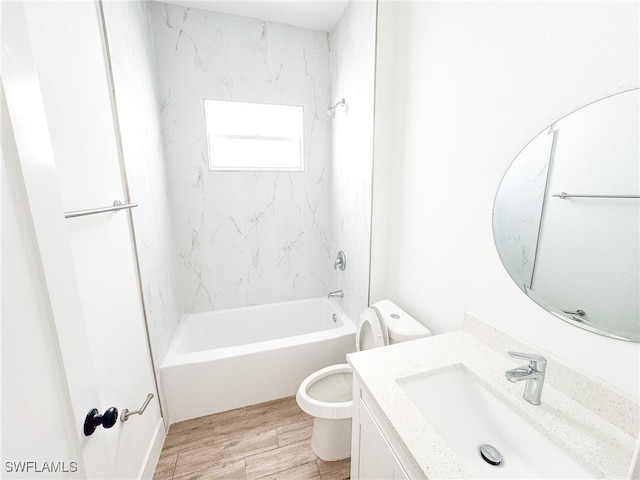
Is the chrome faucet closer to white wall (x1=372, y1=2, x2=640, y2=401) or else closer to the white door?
white wall (x1=372, y1=2, x2=640, y2=401)

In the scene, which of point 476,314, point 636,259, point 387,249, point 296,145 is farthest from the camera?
point 296,145

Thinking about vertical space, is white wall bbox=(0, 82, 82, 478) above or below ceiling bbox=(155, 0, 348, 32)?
below

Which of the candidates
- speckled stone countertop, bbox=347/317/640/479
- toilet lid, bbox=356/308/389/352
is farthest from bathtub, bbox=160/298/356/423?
speckled stone countertop, bbox=347/317/640/479

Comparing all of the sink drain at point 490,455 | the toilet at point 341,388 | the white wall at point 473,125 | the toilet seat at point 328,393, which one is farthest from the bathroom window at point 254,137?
the sink drain at point 490,455

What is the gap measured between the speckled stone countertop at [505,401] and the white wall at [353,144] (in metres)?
0.85

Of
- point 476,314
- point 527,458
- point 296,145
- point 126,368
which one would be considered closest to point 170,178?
point 296,145

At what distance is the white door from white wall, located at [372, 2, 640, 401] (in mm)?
1306

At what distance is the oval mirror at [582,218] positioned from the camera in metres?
0.70

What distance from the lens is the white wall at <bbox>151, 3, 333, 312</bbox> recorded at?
2.09 metres

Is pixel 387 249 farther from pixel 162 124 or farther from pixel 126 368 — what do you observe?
pixel 162 124

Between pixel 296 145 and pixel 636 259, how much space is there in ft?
7.50

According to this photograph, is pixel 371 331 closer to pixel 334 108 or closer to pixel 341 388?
pixel 341 388

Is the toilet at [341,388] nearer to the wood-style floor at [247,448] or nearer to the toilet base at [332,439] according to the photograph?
the toilet base at [332,439]

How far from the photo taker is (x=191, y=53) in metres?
2.07
